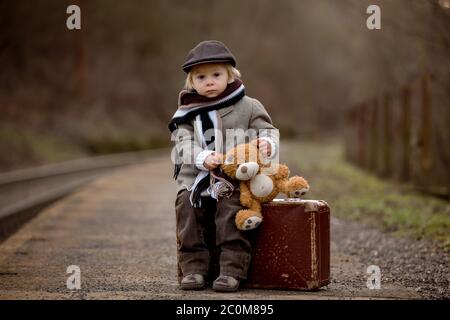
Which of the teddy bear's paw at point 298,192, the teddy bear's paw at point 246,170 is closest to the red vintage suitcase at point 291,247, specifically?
the teddy bear's paw at point 298,192

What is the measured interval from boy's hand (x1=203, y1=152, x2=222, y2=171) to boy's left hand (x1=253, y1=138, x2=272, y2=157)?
28 cm

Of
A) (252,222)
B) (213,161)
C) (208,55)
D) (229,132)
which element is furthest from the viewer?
(229,132)

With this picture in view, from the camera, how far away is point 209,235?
534 cm

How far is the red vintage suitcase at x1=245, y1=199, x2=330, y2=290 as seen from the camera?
197 inches

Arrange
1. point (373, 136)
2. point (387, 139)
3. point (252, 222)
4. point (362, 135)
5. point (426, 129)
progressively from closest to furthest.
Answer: point (252, 222) < point (426, 129) < point (387, 139) < point (373, 136) < point (362, 135)

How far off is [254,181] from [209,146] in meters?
0.44

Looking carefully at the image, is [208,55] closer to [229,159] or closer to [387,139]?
[229,159]

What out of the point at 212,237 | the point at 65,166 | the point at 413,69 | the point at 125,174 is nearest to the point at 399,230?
the point at 212,237

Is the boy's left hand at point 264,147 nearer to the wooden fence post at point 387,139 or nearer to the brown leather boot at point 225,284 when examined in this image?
the brown leather boot at point 225,284

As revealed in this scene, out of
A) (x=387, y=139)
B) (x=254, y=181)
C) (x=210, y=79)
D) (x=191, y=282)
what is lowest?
(x=191, y=282)

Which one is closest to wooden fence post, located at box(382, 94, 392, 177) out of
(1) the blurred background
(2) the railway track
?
(1) the blurred background

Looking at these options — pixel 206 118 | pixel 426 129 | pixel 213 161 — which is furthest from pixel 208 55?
pixel 426 129

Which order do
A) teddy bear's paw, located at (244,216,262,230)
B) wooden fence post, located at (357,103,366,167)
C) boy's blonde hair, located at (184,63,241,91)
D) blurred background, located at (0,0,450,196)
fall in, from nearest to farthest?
teddy bear's paw, located at (244,216,262,230) → boy's blonde hair, located at (184,63,241,91) → blurred background, located at (0,0,450,196) → wooden fence post, located at (357,103,366,167)

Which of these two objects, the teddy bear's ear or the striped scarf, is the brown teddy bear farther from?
the striped scarf
